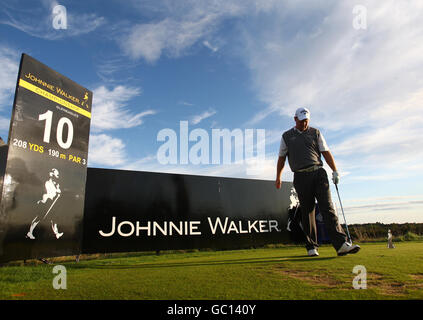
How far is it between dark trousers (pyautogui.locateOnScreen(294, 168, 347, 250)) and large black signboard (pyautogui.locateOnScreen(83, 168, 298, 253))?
4379 mm

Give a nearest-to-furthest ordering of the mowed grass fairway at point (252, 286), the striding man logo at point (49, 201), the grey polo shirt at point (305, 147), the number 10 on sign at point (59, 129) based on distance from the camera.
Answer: the mowed grass fairway at point (252, 286)
the grey polo shirt at point (305, 147)
the striding man logo at point (49, 201)
the number 10 on sign at point (59, 129)

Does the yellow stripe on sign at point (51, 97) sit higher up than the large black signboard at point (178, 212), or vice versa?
the yellow stripe on sign at point (51, 97)

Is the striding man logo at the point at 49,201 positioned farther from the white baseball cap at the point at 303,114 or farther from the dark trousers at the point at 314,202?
the white baseball cap at the point at 303,114

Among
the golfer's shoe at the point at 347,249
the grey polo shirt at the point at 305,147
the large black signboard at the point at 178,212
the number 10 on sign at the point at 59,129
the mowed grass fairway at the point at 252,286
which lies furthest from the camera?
the large black signboard at the point at 178,212

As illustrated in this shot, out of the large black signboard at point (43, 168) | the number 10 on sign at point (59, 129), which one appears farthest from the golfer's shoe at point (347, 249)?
the number 10 on sign at point (59, 129)

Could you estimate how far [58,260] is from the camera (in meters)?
5.41

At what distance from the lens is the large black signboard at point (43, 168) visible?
13.9 ft

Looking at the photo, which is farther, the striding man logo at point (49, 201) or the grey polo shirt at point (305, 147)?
the striding man logo at point (49, 201)

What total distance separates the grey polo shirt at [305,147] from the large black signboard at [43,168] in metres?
4.28

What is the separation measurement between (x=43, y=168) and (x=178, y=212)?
3755 mm

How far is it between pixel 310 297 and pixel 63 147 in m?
5.17

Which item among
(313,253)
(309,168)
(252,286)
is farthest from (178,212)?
(252,286)

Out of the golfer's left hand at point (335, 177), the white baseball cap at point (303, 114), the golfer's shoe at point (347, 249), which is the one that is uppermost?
the white baseball cap at point (303, 114)
